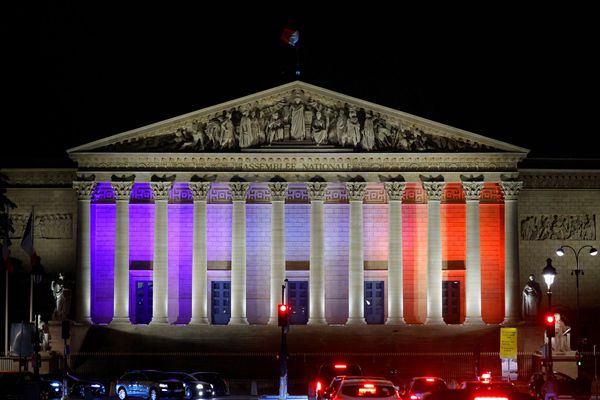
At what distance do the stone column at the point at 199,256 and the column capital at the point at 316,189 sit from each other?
18.4 feet

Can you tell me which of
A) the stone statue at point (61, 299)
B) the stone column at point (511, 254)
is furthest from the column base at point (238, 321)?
the stone column at point (511, 254)

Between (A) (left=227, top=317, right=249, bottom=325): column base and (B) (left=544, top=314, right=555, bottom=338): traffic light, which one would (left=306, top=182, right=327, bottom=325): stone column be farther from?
(B) (left=544, top=314, right=555, bottom=338): traffic light

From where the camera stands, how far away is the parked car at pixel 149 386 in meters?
54.1

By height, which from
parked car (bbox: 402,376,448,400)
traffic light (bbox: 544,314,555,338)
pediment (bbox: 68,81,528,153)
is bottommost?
parked car (bbox: 402,376,448,400)

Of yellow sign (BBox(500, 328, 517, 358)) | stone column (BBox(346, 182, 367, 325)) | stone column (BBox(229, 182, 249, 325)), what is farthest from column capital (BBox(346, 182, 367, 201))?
yellow sign (BBox(500, 328, 517, 358))

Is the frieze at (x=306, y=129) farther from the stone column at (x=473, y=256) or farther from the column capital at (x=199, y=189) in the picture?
the stone column at (x=473, y=256)

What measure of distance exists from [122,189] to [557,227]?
25.0 meters

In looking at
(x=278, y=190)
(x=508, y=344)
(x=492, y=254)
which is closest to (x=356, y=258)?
(x=278, y=190)

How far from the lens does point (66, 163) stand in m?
76.6

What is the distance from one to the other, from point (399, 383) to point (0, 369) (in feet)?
64.7

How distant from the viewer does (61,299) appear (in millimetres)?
70500

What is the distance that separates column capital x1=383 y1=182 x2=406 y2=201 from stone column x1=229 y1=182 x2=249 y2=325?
25.4ft

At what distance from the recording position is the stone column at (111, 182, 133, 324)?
7200 centimetres

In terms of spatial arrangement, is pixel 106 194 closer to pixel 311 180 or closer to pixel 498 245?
pixel 311 180
